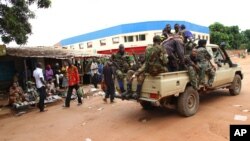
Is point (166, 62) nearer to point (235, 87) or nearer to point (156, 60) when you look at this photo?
point (156, 60)

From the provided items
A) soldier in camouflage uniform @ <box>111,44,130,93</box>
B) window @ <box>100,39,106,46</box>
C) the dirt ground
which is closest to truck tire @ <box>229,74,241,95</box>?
the dirt ground

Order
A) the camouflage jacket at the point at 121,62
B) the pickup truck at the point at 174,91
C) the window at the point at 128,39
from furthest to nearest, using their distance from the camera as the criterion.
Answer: the window at the point at 128,39, the camouflage jacket at the point at 121,62, the pickup truck at the point at 174,91

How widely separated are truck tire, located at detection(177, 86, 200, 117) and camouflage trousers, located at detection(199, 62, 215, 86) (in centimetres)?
45

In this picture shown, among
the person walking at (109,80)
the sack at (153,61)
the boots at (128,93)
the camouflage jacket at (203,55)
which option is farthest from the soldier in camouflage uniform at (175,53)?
the person walking at (109,80)

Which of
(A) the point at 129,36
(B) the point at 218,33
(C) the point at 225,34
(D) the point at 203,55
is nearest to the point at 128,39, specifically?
(A) the point at 129,36

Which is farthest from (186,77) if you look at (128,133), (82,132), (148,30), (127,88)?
(148,30)

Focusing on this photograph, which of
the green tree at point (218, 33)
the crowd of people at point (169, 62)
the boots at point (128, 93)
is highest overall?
the green tree at point (218, 33)

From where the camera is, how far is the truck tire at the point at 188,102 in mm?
6379

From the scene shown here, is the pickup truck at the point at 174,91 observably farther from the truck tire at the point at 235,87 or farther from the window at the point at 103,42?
the window at the point at 103,42

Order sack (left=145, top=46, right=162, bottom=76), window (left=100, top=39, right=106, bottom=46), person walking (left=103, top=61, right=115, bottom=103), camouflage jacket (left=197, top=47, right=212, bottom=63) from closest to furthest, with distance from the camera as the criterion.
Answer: sack (left=145, top=46, right=162, bottom=76), camouflage jacket (left=197, top=47, right=212, bottom=63), person walking (left=103, top=61, right=115, bottom=103), window (left=100, top=39, right=106, bottom=46)

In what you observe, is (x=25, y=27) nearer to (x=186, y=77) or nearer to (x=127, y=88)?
(x=127, y=88)

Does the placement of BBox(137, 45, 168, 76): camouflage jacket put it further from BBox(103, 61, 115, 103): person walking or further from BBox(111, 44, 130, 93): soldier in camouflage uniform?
BBox(103, 61, 115, 103): person walking

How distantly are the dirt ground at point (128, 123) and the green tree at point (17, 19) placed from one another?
3569mm

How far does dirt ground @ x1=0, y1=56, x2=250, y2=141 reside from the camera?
5430mm
